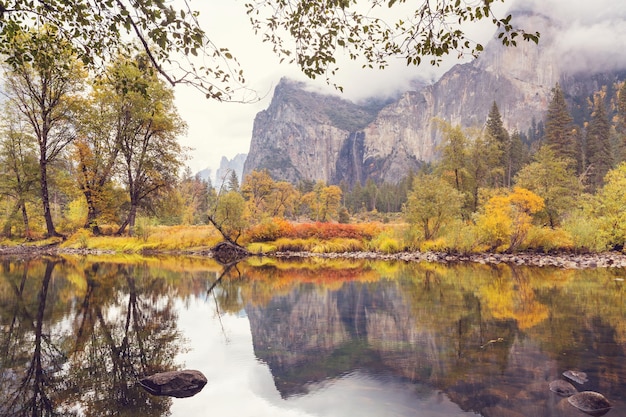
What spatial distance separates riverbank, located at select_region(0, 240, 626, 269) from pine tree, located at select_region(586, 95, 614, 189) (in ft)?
148

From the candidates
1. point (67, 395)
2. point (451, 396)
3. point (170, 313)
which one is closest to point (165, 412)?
point (67, 395)

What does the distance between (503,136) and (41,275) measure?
5585 centimetres

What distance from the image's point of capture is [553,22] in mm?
185250

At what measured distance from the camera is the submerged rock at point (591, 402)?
4652 mm

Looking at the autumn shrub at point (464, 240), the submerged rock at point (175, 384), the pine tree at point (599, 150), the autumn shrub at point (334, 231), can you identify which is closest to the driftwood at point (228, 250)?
the autumn shrub at point (334, 231)

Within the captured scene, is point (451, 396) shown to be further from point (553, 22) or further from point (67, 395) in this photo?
point (553, 22)

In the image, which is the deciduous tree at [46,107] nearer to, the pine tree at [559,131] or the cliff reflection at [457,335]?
the cliff reflection at [457,335]

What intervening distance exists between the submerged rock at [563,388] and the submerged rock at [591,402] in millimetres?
202

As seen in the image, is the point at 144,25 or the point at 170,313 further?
the point at 170,313

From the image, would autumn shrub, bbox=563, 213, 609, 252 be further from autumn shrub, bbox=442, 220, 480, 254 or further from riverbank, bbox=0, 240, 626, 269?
autumn shrub, bbox=442, 220, 480, 254

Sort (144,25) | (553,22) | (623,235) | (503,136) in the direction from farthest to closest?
(553,22)
(503,136)
(623,235)
(144,25)

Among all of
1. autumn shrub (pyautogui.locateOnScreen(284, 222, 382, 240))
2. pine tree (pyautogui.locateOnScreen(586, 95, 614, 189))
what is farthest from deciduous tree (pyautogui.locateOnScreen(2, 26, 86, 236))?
pine tree (pyautogui.locateOnScreen(586, 95, 614, 189))

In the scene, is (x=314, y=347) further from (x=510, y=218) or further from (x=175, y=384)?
(x=510, y=218)

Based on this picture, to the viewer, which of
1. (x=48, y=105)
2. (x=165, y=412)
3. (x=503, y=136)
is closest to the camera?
(x=165, y=412)
